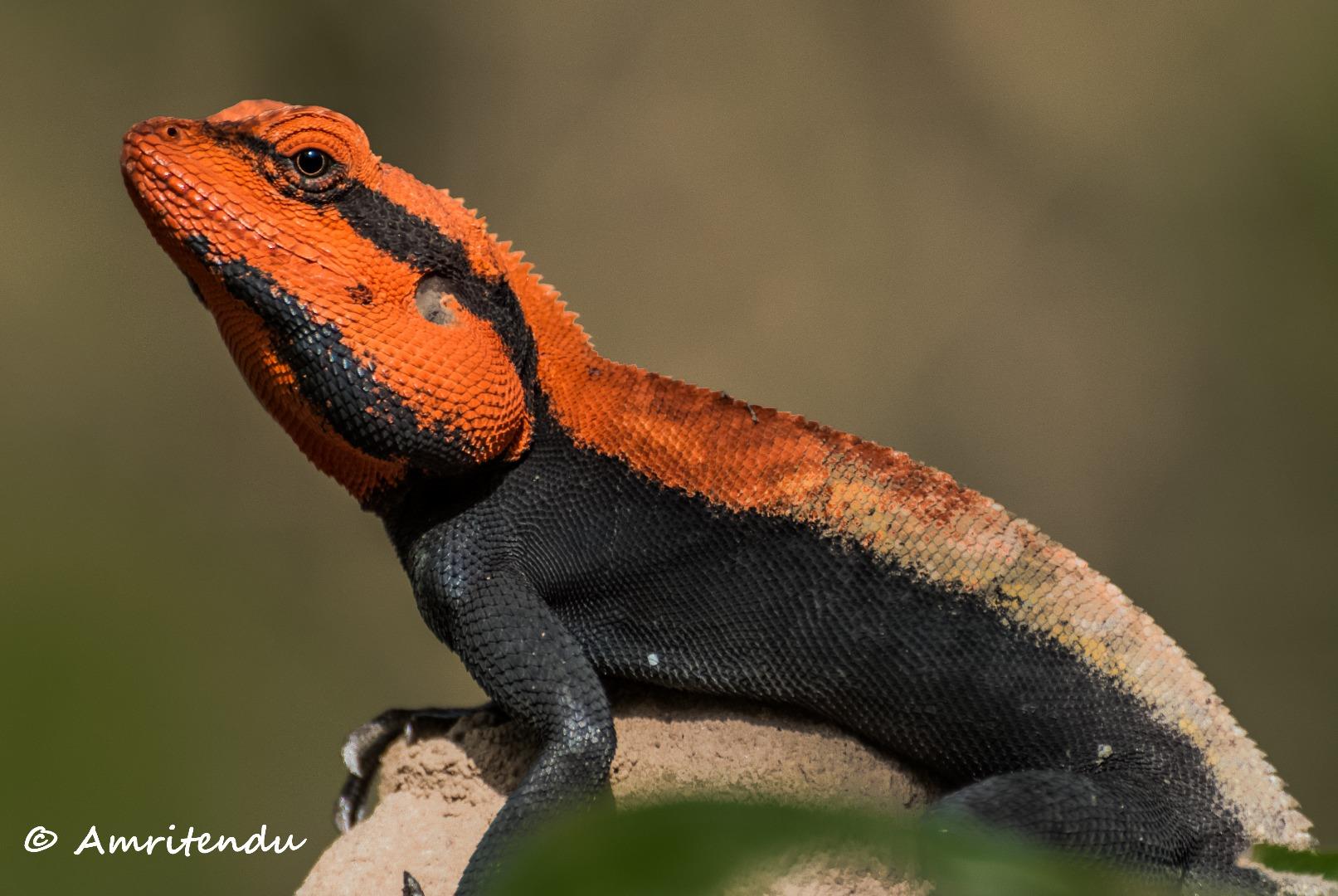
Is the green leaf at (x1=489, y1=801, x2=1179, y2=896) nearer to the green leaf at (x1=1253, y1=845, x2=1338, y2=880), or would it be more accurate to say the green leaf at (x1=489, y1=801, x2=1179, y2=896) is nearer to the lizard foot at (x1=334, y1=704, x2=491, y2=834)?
the green leaf at (x1=1253, y1=845, x2=1338, y2=880)

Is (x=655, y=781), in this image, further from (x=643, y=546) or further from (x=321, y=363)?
(x=321, y=363)

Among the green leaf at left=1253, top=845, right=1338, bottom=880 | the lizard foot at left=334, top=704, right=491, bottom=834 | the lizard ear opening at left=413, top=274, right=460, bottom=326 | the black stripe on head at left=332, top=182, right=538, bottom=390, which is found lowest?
the lizard foot at left=334, top=704, right=491, bottom=834

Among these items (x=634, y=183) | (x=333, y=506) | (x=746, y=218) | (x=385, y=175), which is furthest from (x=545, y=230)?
(x=385, y=175)

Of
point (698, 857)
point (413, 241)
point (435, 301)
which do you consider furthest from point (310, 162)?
point (698, 857)

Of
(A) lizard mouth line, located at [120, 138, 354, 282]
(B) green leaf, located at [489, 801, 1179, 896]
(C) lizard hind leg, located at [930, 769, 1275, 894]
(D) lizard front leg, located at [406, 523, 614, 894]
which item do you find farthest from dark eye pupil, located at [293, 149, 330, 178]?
(B) green leaf, located at [489, 801, 1179, 896]

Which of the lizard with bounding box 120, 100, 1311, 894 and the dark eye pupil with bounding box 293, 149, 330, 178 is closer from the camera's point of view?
the lizard with bounding box 120, 100, 1311, 894

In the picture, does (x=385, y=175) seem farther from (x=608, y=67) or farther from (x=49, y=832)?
(x=608, y=67)

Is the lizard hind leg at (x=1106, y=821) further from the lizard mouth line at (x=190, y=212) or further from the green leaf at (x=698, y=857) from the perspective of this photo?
the green leaf at (x=698, y=857)

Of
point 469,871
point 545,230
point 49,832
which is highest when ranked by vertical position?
point 545,230
